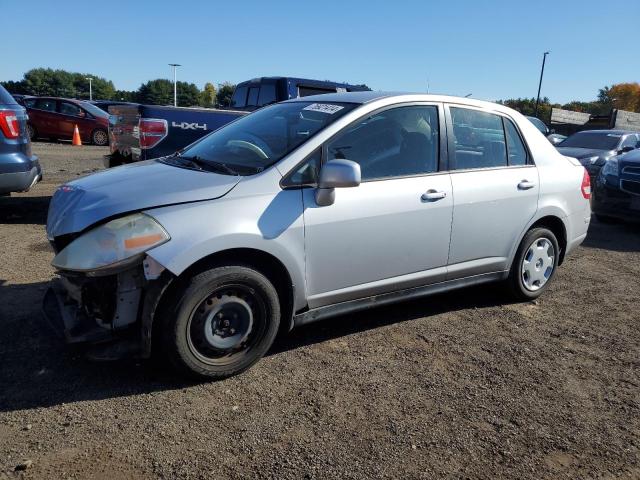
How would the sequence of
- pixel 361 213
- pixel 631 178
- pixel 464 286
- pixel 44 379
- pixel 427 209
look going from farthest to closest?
pixel 631 178 < pixel 464 286 < pixel 427 209 < pixel 361 213 < pixel 44 379

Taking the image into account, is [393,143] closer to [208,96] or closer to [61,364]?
[61,364]

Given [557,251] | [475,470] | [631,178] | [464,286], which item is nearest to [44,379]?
[475,470]

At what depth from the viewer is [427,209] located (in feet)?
12.5

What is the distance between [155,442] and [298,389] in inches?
35.0

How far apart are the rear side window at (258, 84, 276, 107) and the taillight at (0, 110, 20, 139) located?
4.80 metres

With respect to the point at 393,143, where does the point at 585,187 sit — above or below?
below

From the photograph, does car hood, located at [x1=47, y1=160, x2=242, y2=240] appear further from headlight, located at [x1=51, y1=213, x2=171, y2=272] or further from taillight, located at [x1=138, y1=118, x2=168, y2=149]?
taillight, located at [x1=138, y1=118, x2=168, y2=149]

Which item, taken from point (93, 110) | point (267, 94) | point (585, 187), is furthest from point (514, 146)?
point (93, 110)

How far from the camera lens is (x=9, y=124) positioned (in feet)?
19.8

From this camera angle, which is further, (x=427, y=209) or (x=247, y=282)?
(x=427, y=209)

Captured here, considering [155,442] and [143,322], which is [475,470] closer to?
[155,442]

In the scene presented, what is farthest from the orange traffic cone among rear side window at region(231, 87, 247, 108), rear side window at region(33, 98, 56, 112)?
rear side window at region(231, 87, 247, 108)

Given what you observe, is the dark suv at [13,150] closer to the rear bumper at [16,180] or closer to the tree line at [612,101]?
the rear bumper at [16,180]

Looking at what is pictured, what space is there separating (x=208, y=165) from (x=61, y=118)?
58.6 feet
